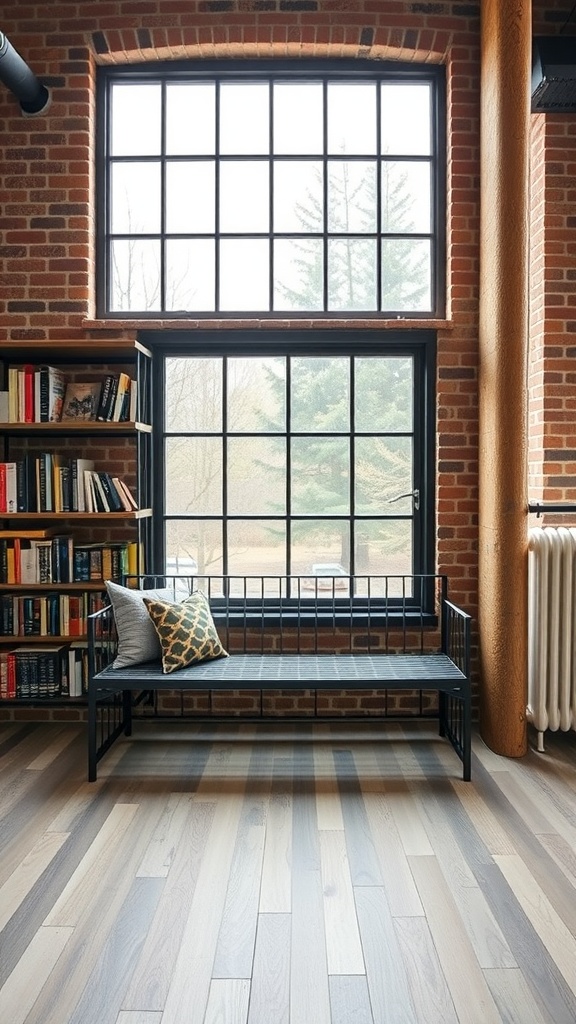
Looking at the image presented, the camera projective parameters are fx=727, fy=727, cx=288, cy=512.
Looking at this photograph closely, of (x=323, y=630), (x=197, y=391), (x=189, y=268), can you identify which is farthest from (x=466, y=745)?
(x=189, y=268)

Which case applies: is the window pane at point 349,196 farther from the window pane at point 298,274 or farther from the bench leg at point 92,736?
the bench leg at point 92,736

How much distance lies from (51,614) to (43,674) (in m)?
0.29

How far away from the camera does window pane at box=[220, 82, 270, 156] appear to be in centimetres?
386

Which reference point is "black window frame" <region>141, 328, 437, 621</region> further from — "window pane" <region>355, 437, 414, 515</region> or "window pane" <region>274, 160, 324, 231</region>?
"window pane" <region>274, 160, 324, 231</region>

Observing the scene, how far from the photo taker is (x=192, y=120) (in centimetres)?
387

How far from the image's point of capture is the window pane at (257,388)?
3.84 metres

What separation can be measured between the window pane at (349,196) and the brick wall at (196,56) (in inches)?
16.6

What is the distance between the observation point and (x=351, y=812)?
8.99ft

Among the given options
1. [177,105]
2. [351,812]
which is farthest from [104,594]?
[177,105]

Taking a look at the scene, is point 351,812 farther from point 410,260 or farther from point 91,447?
point 410,260

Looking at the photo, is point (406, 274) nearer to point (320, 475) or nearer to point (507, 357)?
point (507, 357)

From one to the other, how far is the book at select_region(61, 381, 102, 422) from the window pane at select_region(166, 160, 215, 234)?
3.23ft

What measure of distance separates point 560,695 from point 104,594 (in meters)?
2.23

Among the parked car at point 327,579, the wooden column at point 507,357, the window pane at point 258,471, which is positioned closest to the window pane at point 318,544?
the parked car at point 327,579
